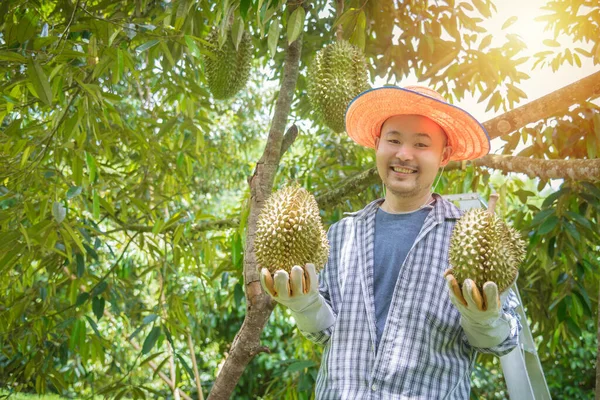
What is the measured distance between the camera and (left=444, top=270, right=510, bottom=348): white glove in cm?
110

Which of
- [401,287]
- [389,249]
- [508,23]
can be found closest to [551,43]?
[508,23]

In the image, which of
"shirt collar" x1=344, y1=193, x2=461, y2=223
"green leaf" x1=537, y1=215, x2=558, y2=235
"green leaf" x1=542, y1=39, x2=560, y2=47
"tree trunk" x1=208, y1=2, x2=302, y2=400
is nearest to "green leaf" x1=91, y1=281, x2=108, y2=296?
"tree trunk" x1=208, y1=2, x2=302, y2=400

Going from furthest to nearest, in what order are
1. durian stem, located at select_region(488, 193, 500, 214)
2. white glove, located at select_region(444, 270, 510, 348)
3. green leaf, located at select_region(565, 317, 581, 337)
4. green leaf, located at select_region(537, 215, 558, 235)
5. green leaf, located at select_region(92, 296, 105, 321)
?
1. green leaf, located at select_region(565, 317, 581, 337)
2. green leaf, located at select_region(92, 296, 105, 321)
3. green leaf, located at select_region(537, 215, 558, 235)
4. durian stem, located at select_region(488, 193, 500, 214)
5. white glove, located at select_region(444, 270, 510, 348)

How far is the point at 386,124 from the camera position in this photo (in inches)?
58.1

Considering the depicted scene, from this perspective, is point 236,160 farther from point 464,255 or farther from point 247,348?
point 464,255

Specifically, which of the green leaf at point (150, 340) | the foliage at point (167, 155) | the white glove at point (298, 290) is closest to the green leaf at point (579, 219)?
the foliage at point (167, 155)

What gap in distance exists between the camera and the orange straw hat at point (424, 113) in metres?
1.39

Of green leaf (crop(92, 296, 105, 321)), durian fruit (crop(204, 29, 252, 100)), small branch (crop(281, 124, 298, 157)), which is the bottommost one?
green leaf (crop(92, 296, 105, 321))

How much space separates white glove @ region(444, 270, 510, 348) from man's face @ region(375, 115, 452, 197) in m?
0.29

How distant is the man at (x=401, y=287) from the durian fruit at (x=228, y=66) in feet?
3.08

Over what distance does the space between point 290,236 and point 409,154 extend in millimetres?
355

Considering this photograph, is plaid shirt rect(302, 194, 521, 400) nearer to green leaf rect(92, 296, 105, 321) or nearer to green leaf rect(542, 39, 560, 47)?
green leaf rect(92, 296, 105, 321)

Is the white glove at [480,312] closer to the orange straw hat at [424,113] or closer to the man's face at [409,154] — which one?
the man's face at [409,154]

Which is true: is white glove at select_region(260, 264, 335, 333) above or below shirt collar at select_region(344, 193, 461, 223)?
below
